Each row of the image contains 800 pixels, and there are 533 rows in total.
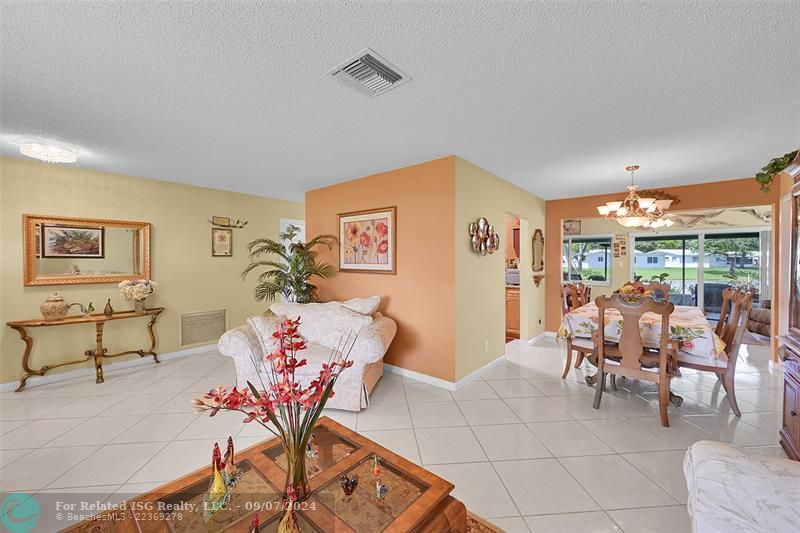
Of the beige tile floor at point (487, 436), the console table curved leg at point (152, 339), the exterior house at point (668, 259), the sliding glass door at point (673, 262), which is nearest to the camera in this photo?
the beige tile floor at point (487, 436)

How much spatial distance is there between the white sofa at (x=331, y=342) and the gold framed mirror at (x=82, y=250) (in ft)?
7.10

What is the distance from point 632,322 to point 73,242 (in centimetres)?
605

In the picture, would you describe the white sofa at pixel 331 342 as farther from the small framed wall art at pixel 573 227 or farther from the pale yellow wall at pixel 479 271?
the small framed wall art at pixel 573 227

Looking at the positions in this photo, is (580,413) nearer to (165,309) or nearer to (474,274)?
(474,274)

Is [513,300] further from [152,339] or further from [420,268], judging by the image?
[152,339]

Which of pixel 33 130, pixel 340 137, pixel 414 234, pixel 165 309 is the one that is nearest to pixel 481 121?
pixel 340 137

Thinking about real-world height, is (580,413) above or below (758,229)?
below

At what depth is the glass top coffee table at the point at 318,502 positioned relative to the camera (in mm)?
1124

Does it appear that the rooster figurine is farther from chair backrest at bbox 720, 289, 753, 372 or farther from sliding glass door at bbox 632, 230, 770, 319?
sliding glass door at bbox 632, 230, 770, 319

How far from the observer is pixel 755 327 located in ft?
18.4

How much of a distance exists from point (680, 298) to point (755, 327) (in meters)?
1.86

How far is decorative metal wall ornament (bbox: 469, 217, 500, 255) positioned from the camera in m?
3.50

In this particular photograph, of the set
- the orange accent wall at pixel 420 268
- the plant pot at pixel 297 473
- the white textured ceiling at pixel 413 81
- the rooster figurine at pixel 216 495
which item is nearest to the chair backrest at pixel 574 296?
the white textured ceiling at pixel 413 81

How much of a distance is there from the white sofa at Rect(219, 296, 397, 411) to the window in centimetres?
633
